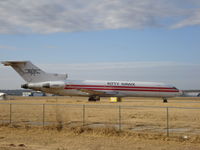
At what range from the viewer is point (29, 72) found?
45.4 m

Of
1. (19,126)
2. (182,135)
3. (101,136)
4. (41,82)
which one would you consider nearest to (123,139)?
(101,136)

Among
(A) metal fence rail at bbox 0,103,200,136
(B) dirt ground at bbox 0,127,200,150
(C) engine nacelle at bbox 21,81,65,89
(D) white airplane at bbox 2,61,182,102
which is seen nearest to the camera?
(B) dirt ground at bbox 0,127,200,150

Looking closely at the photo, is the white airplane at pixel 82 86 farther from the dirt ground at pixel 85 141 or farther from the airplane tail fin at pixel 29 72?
the dirt ground at pixel 85 141

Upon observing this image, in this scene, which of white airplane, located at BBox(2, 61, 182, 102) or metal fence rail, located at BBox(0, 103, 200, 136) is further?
white airplane, located at BBox(2, 61, 182, 102)

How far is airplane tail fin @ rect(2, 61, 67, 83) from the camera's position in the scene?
44688 mm

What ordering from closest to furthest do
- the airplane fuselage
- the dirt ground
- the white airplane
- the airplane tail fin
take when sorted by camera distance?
the dirt ground
the airplane tail fin
the white airplane
the airplane fuselage

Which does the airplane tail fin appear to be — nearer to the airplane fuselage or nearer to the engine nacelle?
the engine nacelle

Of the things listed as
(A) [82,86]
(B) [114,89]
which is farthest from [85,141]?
(B) [114,89]

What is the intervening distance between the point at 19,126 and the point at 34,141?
14.5ft

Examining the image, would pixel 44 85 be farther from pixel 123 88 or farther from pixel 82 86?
pixel 123 88

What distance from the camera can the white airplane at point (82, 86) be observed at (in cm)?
4531

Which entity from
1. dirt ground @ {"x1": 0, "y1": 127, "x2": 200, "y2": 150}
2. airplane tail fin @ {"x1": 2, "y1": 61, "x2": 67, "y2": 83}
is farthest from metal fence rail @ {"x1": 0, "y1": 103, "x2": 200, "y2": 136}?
airplane tail fin @ {"x1": 2, "y1": 61, "x2": 67, "y2": 83}

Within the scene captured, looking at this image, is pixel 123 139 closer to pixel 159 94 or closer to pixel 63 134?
pixel 63 134

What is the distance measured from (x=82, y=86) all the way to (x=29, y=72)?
29.3ft
